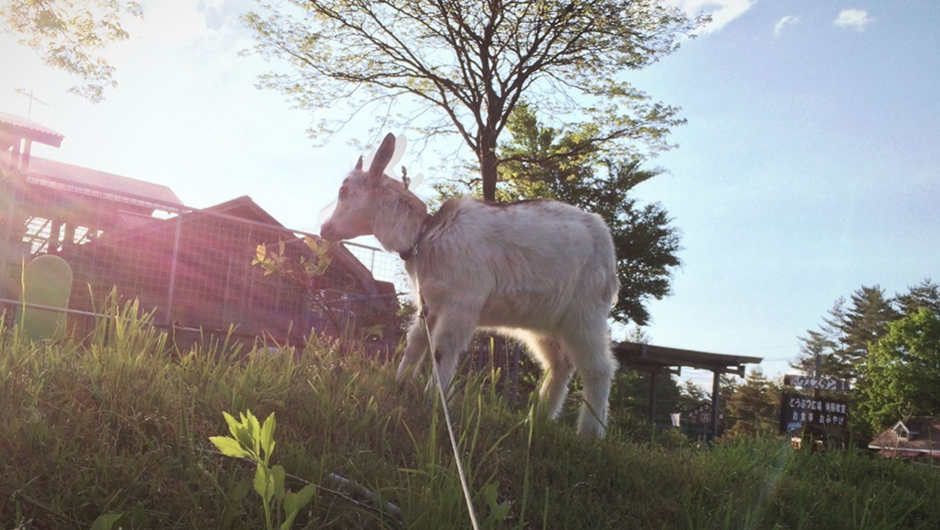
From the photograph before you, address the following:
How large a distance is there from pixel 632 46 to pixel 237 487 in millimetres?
19278

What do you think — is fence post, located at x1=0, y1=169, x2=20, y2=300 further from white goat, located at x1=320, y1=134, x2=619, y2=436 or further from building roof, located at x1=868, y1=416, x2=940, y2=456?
building roof, located at x1=868, y1=416, x2=940, y2=456

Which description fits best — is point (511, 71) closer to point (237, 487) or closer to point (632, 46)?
point (632, 46)

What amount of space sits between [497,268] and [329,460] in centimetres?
167

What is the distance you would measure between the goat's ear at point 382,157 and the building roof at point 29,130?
15752 millimetres

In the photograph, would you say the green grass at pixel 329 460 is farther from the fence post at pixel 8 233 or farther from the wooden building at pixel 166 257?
the fence post at pixel 8 233

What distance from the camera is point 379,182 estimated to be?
423 cm

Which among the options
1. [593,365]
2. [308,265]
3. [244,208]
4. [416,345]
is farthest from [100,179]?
[593,365]


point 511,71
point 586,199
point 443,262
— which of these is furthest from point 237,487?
point 586,199

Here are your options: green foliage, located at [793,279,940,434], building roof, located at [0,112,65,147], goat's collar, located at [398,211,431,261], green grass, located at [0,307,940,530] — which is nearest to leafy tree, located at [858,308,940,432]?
green foliage, located at [793,279,940,434]

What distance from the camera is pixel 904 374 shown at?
45.5 metres

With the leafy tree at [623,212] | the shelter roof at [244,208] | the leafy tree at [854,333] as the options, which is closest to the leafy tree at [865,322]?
the leafy tree at [854,333]

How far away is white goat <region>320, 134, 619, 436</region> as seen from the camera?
382 cm

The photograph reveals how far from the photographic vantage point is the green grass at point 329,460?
2098 mm

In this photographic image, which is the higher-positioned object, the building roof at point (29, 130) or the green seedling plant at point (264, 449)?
the building roof at point (29, 130)
